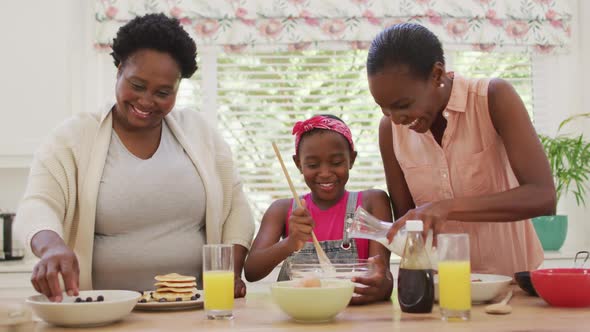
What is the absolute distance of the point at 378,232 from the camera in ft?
5.24

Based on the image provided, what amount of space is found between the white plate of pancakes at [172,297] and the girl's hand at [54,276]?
17 centimetres

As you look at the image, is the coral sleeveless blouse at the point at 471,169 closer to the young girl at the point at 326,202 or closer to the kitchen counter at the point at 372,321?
the young girl at the point at 326,202

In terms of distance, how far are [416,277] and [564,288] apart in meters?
0.32

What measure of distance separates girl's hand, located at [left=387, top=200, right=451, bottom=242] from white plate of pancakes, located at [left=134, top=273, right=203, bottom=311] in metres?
0.47

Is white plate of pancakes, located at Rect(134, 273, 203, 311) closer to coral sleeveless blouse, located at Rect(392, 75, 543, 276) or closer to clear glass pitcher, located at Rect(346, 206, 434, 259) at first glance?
clear glass pitcher, located at Rect(346, 206, 434, 259)

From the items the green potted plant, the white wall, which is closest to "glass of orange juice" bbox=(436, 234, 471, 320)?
the green potted plant

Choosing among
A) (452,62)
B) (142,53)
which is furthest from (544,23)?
(142,53)

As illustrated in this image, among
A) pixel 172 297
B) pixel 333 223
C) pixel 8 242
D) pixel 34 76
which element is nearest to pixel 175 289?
pixel 172 297

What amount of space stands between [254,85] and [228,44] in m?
0.34

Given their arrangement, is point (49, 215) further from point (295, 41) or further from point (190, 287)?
point (295, 41)

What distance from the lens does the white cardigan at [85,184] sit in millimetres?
1814

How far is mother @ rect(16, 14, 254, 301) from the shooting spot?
1.87 meters

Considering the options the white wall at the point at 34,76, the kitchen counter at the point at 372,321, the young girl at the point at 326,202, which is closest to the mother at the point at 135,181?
the young girl at the point at 326,202

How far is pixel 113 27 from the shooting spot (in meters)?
3.67
